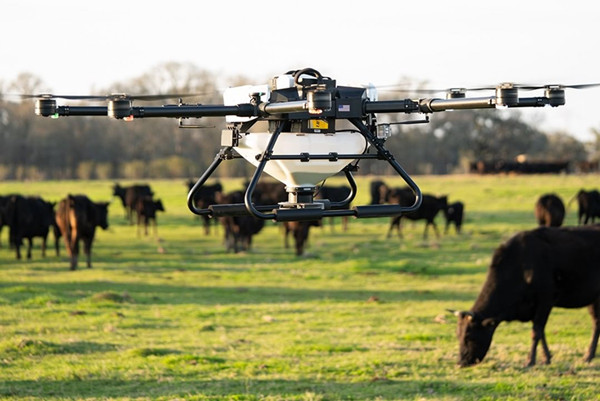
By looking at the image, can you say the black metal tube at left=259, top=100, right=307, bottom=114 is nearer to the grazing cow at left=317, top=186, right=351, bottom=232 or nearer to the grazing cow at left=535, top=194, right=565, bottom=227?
the grazing cow at left=535, top=194, right=565, bottom=227

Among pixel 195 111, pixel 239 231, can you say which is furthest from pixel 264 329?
pixel 239 231

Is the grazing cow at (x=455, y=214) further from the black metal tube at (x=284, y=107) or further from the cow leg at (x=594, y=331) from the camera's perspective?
the black metal tube at (x=284, y=107)

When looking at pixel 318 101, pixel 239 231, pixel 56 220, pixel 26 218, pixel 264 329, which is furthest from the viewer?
pixel 239 231

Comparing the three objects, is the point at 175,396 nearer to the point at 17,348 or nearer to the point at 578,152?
the point at 17,348

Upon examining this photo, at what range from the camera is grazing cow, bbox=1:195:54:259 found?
27.0 m

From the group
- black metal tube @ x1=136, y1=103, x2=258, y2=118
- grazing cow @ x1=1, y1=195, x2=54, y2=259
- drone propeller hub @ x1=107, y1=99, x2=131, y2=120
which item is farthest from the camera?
grazing cow @ x1=1, y1=195, x2=54, y2=259

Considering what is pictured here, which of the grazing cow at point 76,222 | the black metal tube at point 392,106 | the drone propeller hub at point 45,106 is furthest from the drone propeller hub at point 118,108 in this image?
the grazing cow at point 76,222

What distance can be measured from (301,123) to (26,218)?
22.8 meters

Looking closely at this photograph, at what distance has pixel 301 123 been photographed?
5.85 meters

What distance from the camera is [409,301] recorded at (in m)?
19.0

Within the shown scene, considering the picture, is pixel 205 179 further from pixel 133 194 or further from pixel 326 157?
pixel 133 194

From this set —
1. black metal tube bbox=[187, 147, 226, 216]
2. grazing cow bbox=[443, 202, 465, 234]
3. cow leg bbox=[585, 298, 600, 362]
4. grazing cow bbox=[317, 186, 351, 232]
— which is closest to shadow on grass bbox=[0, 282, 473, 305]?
cow leg bbox=[585, 298, 600, 362]

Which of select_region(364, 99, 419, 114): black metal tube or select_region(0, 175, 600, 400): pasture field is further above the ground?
select_region(364, 99, 419, 114): black metal tube

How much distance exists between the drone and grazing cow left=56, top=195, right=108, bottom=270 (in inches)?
727
